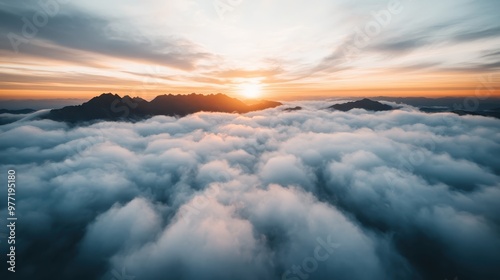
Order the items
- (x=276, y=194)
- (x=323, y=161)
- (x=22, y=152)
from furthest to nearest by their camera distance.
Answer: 1. (x=323, y=161)
2. (x=22, y=152)
3. (x=276, y=194)

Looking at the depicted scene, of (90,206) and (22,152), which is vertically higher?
(22,152)

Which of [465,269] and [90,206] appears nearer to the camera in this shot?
[465,269]

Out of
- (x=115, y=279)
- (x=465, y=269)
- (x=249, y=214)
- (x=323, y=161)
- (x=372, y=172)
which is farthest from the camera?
(x=323, y=161)

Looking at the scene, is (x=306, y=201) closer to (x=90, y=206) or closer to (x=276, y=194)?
(x=276, y=194)

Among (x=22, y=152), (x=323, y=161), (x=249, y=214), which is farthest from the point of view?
(x=323, y=161)

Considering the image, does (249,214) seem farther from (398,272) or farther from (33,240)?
(33,240)

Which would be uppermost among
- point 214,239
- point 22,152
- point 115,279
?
point 22,152

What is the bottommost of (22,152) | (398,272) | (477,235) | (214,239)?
(398,272)

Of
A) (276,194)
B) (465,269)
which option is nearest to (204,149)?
(276,194)

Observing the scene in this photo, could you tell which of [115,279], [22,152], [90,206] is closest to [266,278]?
[115,279]
